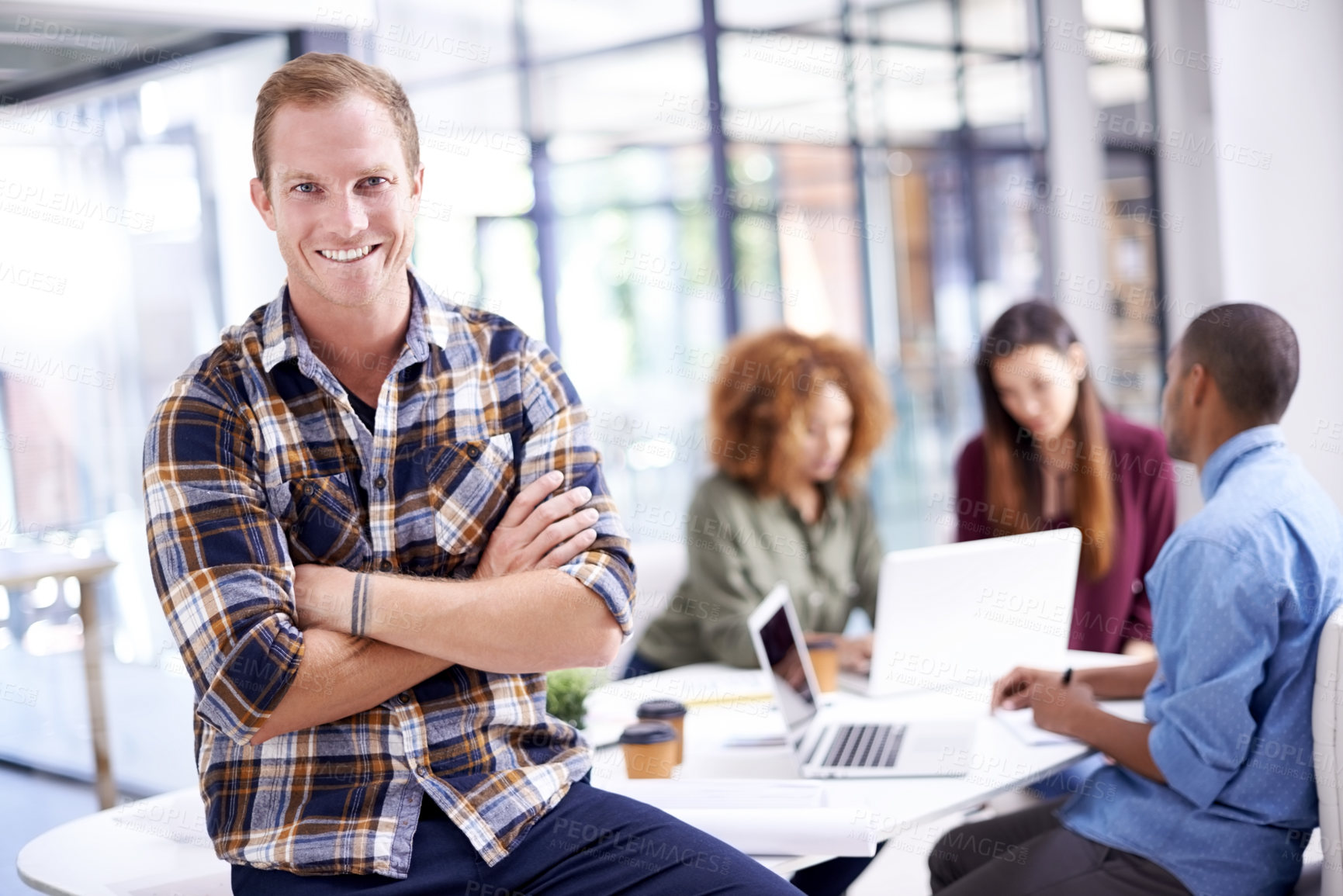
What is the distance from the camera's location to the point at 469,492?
5.46 feet

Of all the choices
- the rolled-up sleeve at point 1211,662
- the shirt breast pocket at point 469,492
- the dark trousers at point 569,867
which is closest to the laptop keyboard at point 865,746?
the rolled-up sleeve at point 1211,662

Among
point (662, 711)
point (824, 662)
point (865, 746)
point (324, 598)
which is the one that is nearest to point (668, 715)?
point (662, 711)

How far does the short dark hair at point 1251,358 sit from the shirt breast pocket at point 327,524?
1.44 meters

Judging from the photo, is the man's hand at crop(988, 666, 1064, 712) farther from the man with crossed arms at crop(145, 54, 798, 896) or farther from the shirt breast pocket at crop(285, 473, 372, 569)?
the shirt breast pocket at crop(285, 473, 372, 569)

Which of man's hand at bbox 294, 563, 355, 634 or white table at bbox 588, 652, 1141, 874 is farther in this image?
white table at bbox 588, 652, 1141, 874

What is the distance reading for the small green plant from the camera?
2084mm

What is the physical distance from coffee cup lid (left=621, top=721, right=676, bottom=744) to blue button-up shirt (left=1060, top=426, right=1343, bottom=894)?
78 cm

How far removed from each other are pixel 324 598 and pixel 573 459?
0.40m

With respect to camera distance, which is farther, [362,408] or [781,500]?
[781,500]

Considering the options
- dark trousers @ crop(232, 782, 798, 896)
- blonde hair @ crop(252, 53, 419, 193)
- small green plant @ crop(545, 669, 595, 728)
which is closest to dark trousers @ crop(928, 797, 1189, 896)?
dark trousers @ crop(232, 782, 798, 896)

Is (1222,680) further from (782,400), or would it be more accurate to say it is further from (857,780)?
(782,400)

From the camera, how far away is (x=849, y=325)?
22.4ft

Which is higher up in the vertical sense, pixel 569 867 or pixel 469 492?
pixel 469 492

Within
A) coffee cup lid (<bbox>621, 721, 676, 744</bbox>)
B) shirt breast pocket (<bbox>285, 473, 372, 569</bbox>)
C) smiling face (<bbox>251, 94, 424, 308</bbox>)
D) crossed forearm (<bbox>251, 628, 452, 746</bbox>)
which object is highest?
smiling face (<bbox>251, 94, 424, 308</bbox>)
